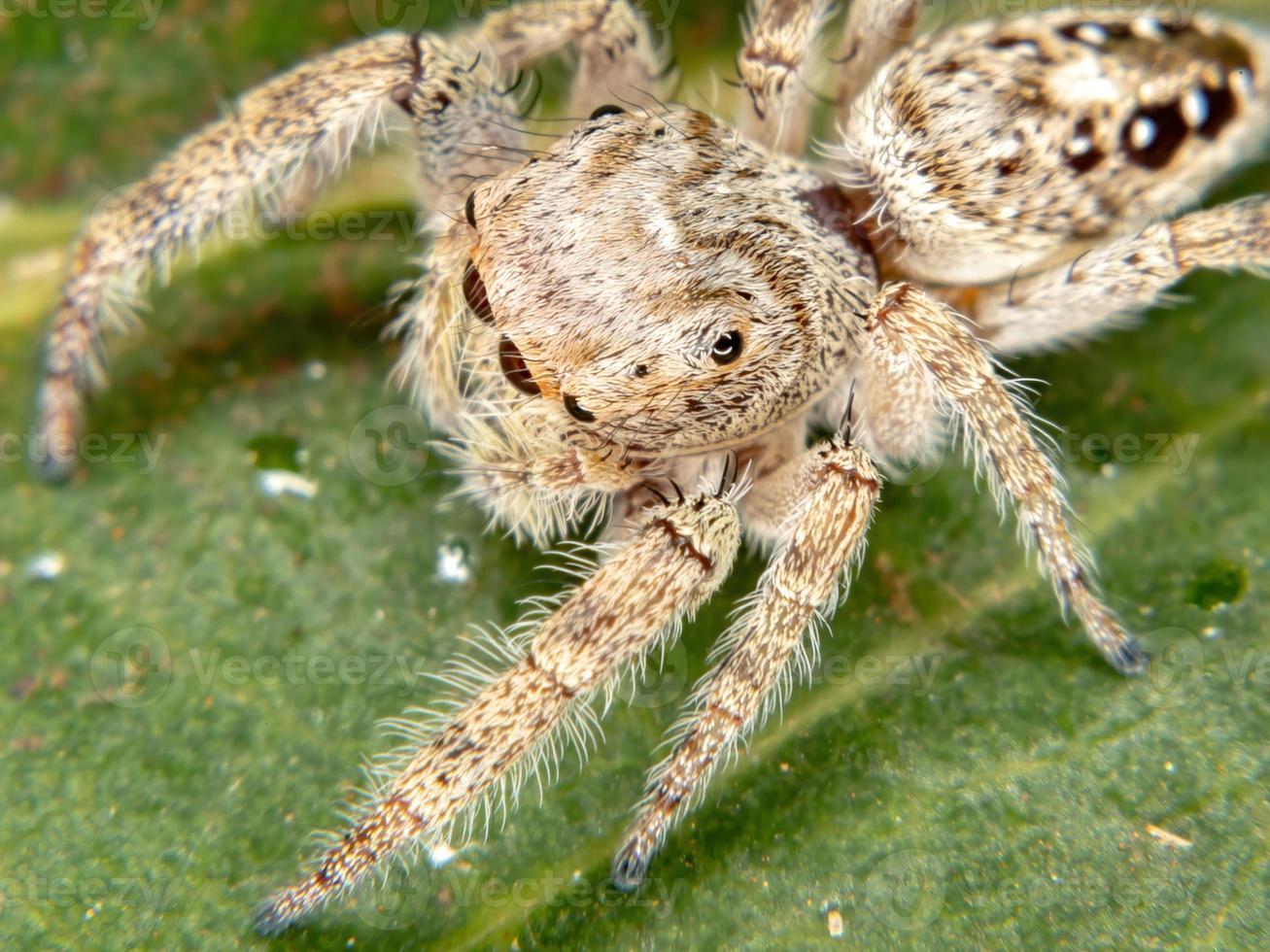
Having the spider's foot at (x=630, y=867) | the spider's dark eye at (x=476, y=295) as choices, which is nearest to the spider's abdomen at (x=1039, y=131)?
the spider's dark eye at (x=476, y=295)

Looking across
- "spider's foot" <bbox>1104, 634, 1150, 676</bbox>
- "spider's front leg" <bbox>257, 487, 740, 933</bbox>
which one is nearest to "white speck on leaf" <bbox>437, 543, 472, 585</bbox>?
"spider's front leg" <bbox>257, 487, 740, 933</bbox>

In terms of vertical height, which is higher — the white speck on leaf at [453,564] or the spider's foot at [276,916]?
the white speck on leaf at [453,564]

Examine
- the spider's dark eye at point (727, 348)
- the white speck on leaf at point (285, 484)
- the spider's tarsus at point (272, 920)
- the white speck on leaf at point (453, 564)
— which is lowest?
the spider's tarsus at point (272, 920)

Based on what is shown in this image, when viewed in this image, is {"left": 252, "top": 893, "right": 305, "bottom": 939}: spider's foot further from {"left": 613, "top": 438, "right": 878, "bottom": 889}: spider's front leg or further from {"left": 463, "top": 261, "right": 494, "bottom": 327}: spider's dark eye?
{"left": 463, "top": 261, "right": 494, "bottom": 327}: spider's dark eye

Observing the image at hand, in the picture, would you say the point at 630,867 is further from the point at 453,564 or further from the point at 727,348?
the point at 727,348

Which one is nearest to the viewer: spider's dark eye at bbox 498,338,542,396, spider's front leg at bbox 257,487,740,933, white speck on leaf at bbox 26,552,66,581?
spider's front leg at bbox 257,487,740,933

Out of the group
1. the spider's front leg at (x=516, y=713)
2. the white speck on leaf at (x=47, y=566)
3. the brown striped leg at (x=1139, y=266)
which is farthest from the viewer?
the white speck on leaf at (x=47, y=566)

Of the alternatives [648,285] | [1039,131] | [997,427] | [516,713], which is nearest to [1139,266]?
[1039,131]

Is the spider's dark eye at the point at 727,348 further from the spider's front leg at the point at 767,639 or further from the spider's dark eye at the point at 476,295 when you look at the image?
the spider's dark eye at the point at 476,295
